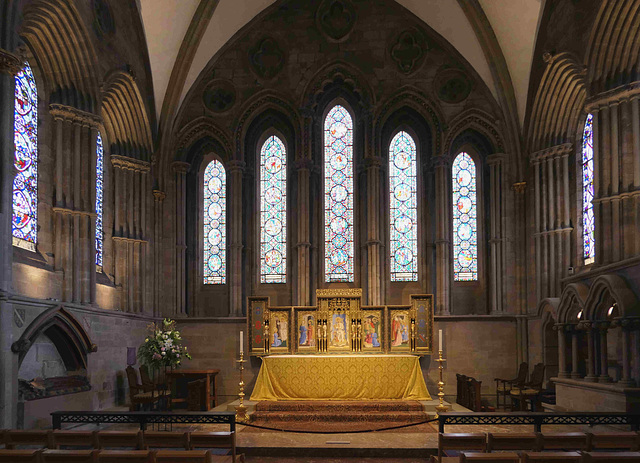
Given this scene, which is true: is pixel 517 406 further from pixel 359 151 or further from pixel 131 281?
pixel 131 281

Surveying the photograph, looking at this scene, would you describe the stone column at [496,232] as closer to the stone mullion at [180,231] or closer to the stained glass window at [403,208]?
the stained glass window at [403,208]

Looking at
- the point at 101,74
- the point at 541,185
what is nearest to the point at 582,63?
the point at 541,185

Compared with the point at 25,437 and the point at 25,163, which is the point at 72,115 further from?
the point at 25,437

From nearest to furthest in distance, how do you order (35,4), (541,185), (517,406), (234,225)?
1. (35,4)
2. (517,406)
3. (541,185)
4. (234,225)

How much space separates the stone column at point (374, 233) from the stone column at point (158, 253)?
6.08 m

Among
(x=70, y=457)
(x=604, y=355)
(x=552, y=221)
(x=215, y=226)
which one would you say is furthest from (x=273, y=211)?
(x=70, y=457)

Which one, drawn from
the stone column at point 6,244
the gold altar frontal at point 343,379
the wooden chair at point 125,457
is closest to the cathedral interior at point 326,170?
the gold altar frontal at point 343,379

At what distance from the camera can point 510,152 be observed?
19547 millimetres

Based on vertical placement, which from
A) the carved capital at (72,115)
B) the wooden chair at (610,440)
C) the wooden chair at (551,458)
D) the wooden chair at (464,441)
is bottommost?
the wooden chair at (464,441)

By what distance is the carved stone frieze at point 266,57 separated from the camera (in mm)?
20359

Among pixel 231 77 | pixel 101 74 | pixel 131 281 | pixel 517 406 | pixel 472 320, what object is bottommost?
pixel 517 406

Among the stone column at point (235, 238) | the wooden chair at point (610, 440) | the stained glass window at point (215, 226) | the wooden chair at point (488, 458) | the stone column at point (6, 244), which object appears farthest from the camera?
the stained glass window at point (215, 226)

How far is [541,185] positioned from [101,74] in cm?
1190

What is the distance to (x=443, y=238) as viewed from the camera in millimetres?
19297
